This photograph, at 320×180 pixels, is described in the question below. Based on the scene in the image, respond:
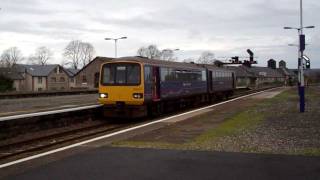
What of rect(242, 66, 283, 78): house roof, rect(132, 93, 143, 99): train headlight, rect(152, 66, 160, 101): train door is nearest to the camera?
rect(132, 93, 143, 99): train headlight

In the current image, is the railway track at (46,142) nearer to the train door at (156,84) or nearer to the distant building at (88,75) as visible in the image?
the train door at (156,84)

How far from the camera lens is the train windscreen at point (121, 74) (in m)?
22.7

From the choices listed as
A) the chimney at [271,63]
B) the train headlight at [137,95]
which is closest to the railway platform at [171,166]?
the train headlight at [137,95]

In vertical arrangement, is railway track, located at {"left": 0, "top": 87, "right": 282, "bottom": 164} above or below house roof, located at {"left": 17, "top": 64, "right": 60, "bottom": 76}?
below

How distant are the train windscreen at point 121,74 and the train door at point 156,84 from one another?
1.57 metres

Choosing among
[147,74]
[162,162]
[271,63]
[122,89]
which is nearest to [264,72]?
[271,63]

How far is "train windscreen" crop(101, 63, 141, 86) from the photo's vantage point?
22.7 meters

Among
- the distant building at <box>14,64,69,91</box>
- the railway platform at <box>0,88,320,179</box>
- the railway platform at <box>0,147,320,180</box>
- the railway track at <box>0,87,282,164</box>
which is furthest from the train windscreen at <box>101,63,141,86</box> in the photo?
the distant building at <box>14,64,69,91</box>

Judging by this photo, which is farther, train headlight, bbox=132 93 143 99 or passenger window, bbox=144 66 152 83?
passenger window, bbox=144 66 152 83

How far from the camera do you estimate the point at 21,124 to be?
17.3 m

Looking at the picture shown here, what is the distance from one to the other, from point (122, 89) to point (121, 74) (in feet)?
2.35

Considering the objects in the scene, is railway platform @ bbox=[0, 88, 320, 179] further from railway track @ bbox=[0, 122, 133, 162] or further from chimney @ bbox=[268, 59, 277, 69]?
chimney @ bbox=[268, 59, 277, 69]

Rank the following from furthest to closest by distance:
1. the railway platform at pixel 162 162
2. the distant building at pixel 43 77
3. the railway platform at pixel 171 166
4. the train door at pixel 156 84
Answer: the distant building at pixel 43 77, the train door at pixel 156 84, the railway platform at pixel 162 162, the railway platform at pixel 171 166

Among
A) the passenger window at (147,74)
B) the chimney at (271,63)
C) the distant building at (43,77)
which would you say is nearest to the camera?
the passenger window at (147,74)
